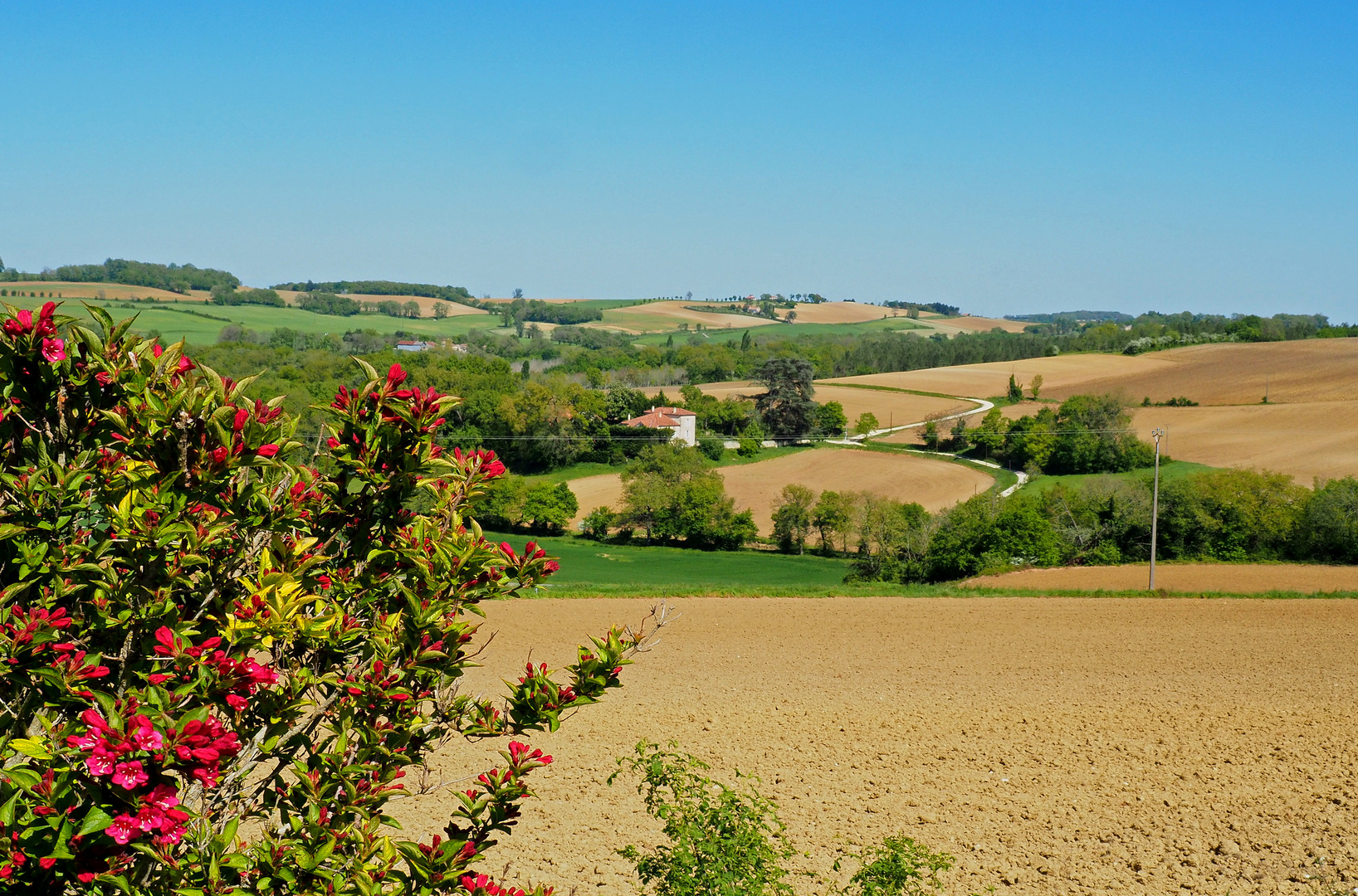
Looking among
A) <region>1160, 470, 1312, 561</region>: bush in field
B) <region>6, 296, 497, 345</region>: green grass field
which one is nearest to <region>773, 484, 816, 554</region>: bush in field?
<region>1160, 470, 1312, 561</region>: bush in field

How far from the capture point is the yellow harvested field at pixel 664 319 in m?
171

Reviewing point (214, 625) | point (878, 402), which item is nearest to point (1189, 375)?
point (878, 402)

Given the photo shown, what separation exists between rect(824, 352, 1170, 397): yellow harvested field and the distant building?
26945 millimetres

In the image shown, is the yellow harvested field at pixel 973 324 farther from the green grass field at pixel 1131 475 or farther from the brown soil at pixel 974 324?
the green grass field at pixel 1131 475

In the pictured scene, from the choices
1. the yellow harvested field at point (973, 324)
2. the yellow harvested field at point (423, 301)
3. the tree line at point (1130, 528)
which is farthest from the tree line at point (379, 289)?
the tree line at point (1130, 528)

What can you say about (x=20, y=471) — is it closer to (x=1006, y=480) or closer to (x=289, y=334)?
(x=1006, y=480)

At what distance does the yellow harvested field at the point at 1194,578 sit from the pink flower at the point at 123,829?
104 feet

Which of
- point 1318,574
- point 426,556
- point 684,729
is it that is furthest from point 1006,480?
point 426,556

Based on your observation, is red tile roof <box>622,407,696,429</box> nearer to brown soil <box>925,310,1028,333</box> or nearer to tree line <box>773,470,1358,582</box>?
tree line <box>773,470,1358,582</box>

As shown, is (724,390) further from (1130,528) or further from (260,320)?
(260,320)

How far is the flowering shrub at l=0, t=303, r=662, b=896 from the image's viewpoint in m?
2.85

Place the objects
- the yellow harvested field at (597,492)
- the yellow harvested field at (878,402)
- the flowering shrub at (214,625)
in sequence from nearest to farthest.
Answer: the flowering shrub at (214,625), the yellow harvested field at (597,492), the yellow harvested field at (878,402)

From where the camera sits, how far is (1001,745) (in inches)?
577

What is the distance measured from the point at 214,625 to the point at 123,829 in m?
0.75
